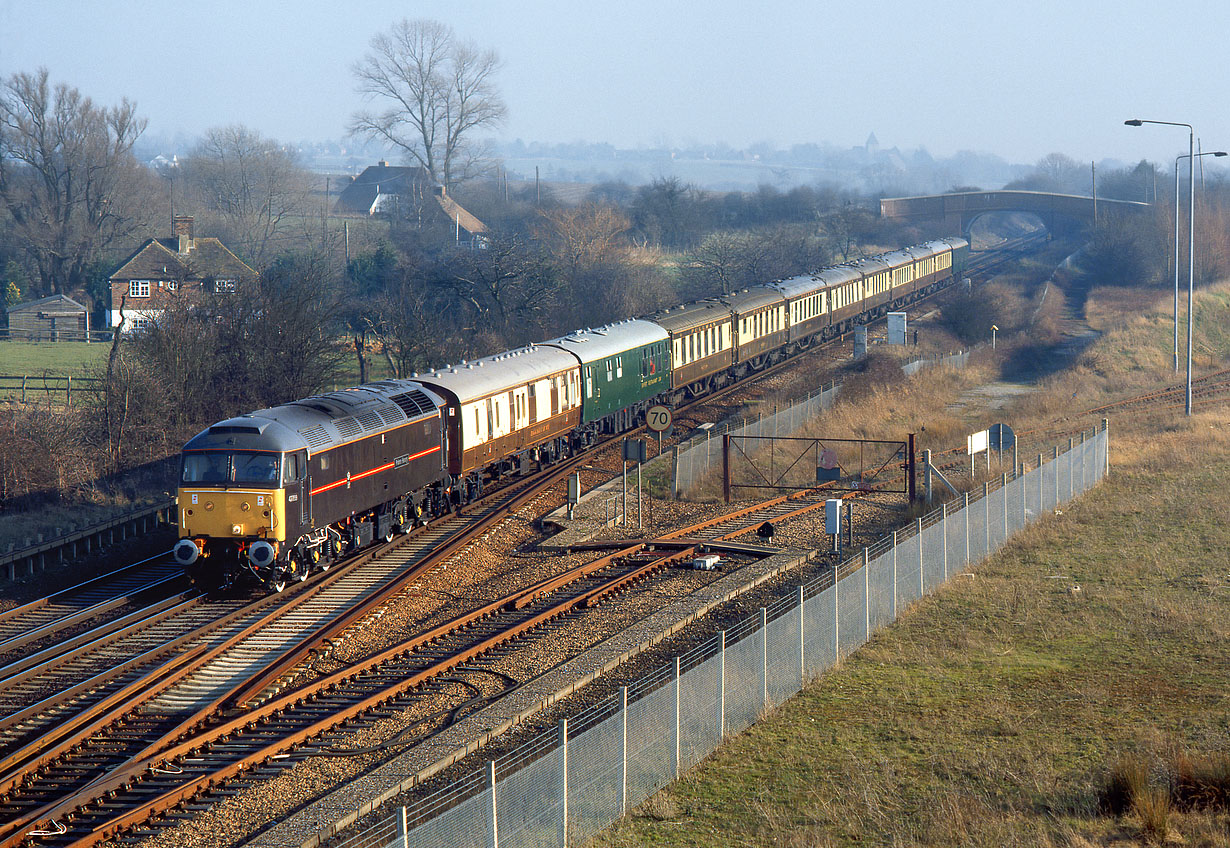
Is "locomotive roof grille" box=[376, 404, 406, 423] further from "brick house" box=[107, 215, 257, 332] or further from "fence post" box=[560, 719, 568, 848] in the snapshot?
"brick house" box=[107, 215, 257, 332]

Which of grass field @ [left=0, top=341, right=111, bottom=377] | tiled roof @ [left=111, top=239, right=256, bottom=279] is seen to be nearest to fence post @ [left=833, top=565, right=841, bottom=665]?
grass field @ [left=0, top=341, right=111, bottom=377]

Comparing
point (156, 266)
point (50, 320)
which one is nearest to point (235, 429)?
point (50, 320)

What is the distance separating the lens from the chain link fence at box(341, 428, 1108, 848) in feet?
34.5

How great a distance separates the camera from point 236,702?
15.8 meters

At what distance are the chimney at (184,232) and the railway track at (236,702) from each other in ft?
209

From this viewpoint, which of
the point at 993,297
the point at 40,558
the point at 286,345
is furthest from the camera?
the point at 993,297

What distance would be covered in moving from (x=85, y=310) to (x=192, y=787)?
7138 centimetres

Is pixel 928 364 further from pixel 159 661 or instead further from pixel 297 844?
pixel 297 844

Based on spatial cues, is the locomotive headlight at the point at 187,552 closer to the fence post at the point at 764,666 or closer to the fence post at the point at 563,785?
the fence post at the point at 764,666

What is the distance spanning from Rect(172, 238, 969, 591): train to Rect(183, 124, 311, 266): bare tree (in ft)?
188

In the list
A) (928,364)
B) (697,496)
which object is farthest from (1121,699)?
(928,364)

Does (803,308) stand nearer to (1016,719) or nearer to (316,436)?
(316,436)

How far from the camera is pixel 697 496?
31438 millimetres

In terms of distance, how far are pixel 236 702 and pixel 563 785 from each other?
6.39 metres
